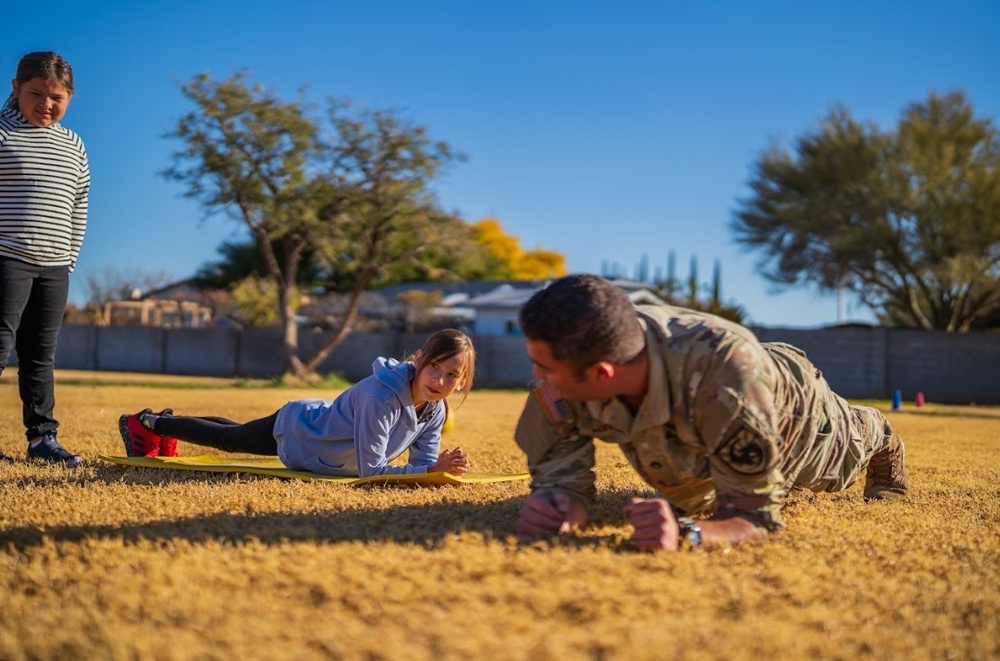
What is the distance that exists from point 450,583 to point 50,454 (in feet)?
10.9

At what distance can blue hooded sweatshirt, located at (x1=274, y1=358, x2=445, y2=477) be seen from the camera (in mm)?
4133

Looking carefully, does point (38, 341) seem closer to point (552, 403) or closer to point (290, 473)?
point (290, 473)

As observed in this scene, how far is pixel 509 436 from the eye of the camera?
24.0 feet

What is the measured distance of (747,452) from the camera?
2439 mm

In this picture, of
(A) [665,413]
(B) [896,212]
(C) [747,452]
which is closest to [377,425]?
(A) [665,413]

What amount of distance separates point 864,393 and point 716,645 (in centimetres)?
2146

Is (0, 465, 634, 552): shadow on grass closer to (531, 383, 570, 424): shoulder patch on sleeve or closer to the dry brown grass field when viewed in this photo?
the dry brown grass field

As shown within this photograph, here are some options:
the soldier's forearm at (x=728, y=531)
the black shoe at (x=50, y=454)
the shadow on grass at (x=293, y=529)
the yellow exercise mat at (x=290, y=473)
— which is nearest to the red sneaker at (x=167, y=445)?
the yellow exercise mat at (x=290, y=473)

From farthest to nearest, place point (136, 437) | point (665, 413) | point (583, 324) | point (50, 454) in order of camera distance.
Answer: point (136, 437), point (50, 454), point (665, 413), point (583, 324)

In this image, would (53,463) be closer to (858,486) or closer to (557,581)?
→ (557,581)

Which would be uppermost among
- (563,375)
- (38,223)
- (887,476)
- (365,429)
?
(38,223)

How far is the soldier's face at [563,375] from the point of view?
2420 mm

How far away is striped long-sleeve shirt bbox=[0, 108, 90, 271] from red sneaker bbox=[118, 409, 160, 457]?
0.88m

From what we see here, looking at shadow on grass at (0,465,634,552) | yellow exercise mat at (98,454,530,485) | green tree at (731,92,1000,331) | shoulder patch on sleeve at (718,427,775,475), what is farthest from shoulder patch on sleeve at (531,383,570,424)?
green tree at (731,92,1000,331)
